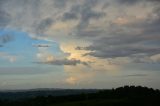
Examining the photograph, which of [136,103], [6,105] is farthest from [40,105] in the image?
[136,103]

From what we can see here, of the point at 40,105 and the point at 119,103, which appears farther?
the point at 40,105

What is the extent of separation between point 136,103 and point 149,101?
34.5 ft

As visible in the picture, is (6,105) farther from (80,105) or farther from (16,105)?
(80,105)

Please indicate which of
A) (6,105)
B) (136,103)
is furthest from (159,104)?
(6,105)

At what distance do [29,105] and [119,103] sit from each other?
46558 mm

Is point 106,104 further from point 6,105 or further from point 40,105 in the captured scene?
point 6,105

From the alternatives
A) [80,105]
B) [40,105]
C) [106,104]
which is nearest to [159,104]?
[106,104]

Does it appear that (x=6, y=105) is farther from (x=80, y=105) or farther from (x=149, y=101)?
(x=149, y=101)

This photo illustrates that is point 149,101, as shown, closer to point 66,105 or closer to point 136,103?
point 136,103

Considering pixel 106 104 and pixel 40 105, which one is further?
pixel 40 105

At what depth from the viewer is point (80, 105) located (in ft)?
547

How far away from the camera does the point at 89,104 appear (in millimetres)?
171750

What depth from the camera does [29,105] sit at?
179875mm

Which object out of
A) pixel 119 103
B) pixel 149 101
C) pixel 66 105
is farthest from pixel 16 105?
pixel 149 101
